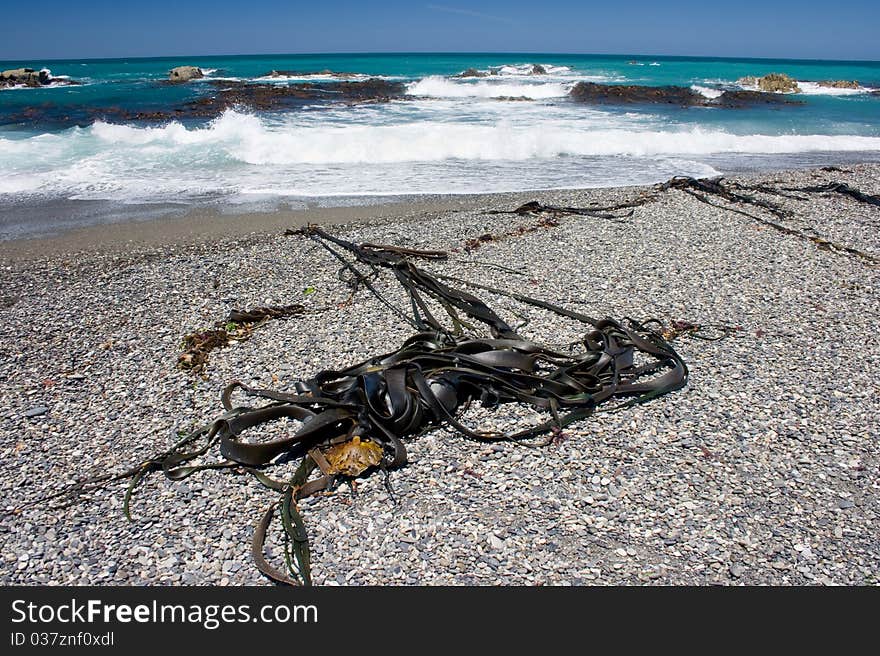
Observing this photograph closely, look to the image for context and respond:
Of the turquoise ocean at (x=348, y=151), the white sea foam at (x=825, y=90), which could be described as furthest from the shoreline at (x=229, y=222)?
the white sea foam at (x=825, y=90)

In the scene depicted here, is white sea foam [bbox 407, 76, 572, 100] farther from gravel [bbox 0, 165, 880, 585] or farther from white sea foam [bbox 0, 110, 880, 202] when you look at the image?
gravel [bbox 0, 165, 880, 585]

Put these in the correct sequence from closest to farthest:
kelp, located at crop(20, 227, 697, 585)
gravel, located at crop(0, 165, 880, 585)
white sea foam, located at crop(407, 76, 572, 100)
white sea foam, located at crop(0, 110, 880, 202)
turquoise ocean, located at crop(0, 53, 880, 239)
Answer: gravel, located at crop(0, 165, 880, 585) → kelp, located at crop(20, 227, 697, 585) → turquoise ocean, located at crop(0, 53, 880, 239) → white sea foam, located at crop(0, 110, 880, 202) → white sea foam, located at crop(407, 76, 572, 100)

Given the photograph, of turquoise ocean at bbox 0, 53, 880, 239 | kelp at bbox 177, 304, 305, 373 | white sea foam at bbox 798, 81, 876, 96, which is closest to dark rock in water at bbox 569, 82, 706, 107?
turquoise ocean at bbox 0, 53, 880, 239

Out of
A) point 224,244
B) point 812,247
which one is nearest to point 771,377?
point 812,247

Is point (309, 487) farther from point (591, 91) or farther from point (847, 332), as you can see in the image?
point (591, 91)

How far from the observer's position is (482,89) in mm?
28500

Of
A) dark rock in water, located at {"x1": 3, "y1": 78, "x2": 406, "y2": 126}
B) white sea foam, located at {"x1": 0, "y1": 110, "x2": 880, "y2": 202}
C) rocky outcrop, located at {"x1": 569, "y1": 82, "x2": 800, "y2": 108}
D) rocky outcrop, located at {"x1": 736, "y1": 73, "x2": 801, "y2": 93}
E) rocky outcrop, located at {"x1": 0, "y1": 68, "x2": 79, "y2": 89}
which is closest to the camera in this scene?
white sea foam, located at {"x1": 0, "y1": 110, "x2": 880, "y2": 202}

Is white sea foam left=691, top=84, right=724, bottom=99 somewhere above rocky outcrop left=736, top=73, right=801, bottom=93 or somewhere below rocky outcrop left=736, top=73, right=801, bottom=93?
below

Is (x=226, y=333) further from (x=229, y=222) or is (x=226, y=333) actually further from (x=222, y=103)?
(x=222, y=103)

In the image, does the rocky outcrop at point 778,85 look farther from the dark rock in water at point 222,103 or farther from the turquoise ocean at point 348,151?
the dark rock in water at point 222,103

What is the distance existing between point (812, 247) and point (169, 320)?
6.40 m

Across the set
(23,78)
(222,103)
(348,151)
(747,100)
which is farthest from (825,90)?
(23,78)

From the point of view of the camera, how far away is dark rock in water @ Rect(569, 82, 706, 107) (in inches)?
973

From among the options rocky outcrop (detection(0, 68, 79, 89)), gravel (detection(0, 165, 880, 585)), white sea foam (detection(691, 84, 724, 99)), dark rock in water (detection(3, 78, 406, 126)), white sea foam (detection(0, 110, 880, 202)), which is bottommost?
gravel (detection(0, 165, 880, 585))
